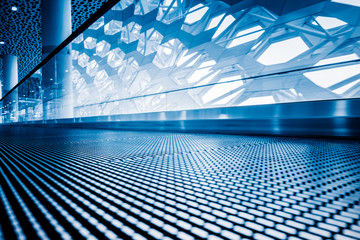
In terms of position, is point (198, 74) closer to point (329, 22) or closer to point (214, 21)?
point (214, 21)

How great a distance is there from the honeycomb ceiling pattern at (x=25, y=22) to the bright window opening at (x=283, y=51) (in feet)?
28.8

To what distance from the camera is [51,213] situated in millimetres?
392

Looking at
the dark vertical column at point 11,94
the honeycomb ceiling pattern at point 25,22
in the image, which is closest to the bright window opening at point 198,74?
the honeycomb ceiling pattern at point 25,22

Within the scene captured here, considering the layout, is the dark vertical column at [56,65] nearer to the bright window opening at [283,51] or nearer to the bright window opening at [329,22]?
the bright window opening at [283,51]

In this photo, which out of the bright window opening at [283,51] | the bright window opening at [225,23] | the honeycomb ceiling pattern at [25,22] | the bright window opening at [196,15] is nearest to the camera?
the bright window opening at [283,51]

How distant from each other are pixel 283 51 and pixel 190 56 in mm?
3439

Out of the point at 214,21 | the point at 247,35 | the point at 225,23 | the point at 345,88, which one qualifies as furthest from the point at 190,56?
the point at 345,88

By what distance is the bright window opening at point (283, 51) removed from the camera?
7.10 m

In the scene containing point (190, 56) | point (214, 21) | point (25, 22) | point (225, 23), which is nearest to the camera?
point (225, 23)

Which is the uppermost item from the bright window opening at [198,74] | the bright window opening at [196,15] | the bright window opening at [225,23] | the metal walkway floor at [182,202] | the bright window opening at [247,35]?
the bright window opening at [196,15]

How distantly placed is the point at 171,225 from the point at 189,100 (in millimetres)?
4884

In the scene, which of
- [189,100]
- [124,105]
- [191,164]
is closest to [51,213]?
[191,164]

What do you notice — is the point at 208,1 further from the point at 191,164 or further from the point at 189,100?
the point at 191,164

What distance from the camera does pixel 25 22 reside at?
12.2m
